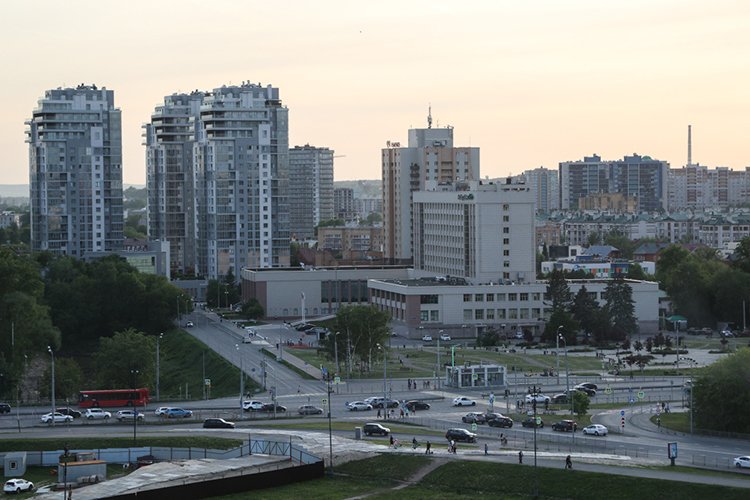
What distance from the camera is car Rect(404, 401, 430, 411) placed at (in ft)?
249

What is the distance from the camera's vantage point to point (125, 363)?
306ft

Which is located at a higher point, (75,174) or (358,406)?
(75,174)

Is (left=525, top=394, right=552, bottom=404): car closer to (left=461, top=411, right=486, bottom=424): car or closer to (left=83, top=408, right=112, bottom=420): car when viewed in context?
(left=461, top=411, right=486, bottom=424): car

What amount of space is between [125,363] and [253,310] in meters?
43.3

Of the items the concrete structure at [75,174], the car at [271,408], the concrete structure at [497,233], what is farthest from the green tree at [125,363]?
the concrete structure at [75,174]

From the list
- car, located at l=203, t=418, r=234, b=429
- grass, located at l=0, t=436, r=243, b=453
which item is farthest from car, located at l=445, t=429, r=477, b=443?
car, located at l=203, t=418, r=234, b=429

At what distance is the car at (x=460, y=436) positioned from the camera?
64125 millimetres

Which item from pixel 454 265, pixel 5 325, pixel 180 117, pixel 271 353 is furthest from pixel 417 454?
pixel 180 117

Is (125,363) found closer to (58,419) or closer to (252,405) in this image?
(58,419)

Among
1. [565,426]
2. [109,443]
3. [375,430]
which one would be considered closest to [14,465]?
[109,443]

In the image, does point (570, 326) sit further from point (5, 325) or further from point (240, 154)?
point (240, 154)

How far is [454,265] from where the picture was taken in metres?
136

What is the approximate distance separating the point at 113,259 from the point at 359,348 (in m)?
70.4

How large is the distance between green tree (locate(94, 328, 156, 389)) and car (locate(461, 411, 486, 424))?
1297 inches
